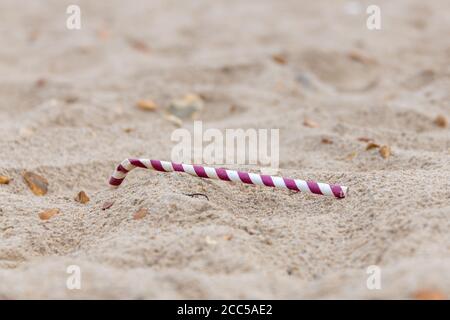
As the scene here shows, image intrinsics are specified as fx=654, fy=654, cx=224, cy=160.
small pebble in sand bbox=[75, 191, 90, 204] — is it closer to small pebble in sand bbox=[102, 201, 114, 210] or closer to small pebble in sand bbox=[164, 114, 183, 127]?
small pebble in sand bbox=[102, 201, 114, 210]

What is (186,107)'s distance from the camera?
3.24 meters

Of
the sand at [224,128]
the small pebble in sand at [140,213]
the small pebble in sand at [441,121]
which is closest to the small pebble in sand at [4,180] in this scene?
the sand at [224,128]

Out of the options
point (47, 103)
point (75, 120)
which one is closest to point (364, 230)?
point (75, 120)

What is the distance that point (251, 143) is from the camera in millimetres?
2756

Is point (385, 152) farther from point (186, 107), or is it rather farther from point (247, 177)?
point (186, 107)

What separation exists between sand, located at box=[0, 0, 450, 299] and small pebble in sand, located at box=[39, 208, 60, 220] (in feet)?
0.05

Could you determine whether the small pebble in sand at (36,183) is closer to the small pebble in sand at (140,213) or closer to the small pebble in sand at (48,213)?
the small pebble in sand at (48,213)

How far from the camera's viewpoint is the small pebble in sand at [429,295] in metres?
1.43

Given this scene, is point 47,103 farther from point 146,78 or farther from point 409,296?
point 409,296

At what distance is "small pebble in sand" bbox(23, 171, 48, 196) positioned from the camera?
228cm

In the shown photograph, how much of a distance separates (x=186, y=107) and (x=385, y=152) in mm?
1158

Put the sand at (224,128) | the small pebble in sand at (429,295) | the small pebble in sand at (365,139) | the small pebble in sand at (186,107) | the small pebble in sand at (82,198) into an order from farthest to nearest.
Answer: the small pebble in sand at (186,107) → the small pebble in sand at (365,139) → the small pebble in sand at (82,198) → the sand at (224,128) → the small pebble in sand at (429,295)

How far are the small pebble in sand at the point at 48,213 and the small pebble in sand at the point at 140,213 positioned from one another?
31cm

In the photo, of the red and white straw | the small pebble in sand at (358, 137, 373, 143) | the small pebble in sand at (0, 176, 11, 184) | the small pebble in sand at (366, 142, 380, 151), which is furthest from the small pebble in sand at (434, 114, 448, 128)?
the small pebble in sand at (0, 176, 11, 184)
